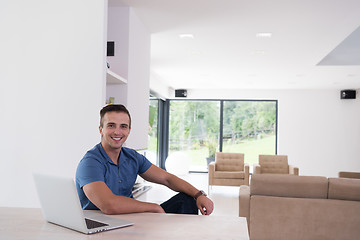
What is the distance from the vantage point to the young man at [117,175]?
1.73 metres

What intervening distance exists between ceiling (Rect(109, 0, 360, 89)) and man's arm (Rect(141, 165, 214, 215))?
6.77 feet

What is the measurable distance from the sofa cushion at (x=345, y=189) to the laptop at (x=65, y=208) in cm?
226

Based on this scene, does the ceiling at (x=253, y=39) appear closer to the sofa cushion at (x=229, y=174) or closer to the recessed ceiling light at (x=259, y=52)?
the recessed ceiling light at (x=259, y=52)

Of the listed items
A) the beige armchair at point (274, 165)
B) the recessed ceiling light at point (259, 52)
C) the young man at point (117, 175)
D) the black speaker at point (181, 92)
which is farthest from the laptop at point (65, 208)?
the black speaker at point (181, 92)

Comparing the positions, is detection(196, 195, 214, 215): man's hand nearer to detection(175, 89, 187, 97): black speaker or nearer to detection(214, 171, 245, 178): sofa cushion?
detection(214, 171, 245, 178): sofa cushion

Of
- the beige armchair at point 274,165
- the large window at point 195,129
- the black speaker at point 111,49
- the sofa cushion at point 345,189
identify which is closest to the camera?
the sofa cushion at point 345,189

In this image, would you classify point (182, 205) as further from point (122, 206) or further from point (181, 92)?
point (181, 92)

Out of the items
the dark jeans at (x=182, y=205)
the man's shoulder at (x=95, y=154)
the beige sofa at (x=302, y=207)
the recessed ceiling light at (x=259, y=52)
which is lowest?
the beige sofa at (x=302, y=207)

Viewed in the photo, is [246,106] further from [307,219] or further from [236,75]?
[307,219]

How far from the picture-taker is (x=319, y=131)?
9.97 meters

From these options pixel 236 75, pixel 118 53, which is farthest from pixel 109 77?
pixel 236 75

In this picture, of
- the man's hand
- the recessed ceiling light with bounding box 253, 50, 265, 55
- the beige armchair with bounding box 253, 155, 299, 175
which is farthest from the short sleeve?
the beige armchair with bounding box 253, 155, 299, 175

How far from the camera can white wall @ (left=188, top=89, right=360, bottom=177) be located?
9.86 metres

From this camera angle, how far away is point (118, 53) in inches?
149
